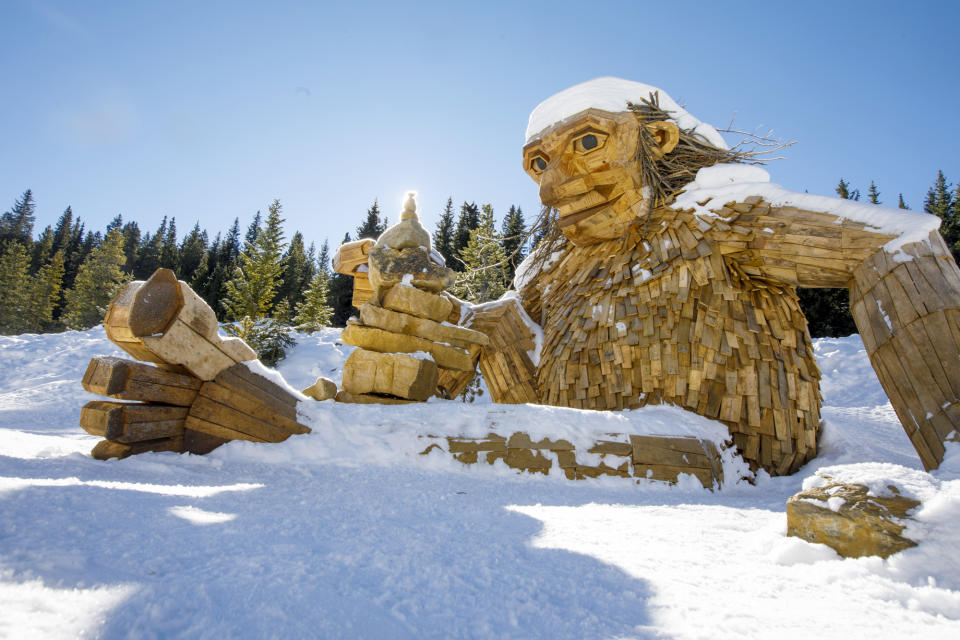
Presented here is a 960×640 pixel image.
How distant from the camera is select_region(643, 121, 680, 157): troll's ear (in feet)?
11.8

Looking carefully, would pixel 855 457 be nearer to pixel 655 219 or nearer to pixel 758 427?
pixel 758 427

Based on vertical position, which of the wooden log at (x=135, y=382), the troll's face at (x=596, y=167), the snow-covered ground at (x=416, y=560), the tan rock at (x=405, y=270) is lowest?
the snow-covered ground at (x=416, y=560)

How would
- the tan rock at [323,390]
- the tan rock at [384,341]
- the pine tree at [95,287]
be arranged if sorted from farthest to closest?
the pine tree at [95,287]
the tan rock at [384,341]
the tan rock at [323,390]

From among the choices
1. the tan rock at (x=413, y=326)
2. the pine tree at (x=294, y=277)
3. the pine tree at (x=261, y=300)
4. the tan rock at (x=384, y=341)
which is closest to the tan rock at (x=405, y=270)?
the tan rock at (x=413, y=326)

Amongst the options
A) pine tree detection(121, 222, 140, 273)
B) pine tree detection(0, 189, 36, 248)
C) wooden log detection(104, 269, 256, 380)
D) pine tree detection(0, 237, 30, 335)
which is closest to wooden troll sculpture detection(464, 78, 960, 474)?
wooden log detection(104, 269, 256, 380)

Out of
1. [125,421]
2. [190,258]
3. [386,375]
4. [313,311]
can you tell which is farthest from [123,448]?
[190,258]

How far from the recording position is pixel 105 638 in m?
0.70

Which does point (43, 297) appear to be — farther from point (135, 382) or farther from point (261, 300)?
point (135, 382)

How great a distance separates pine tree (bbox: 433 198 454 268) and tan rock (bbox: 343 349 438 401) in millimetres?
24827

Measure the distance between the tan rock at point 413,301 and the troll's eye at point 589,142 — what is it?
5.27ft

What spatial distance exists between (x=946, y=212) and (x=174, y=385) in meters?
26.5

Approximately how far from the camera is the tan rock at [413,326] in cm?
334

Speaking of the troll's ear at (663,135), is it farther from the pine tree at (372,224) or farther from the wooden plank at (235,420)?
the pine tree at (372,224)

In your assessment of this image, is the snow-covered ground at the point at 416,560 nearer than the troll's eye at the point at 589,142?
Yes
